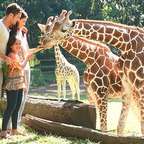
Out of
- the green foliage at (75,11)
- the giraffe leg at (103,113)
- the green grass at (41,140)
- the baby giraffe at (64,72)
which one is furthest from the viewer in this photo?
the green foliage at (75,11)

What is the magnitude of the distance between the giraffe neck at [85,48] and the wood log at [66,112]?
76 cm

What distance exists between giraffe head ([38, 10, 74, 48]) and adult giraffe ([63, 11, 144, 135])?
8 centimetres

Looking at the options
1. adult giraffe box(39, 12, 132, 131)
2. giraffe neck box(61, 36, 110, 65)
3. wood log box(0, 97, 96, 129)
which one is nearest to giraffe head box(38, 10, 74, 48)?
adult giraffe box(39, 12, 132, 131)

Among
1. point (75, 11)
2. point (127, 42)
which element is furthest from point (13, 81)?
point (75, 11)

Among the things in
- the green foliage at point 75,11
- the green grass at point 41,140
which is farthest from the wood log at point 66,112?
the green foliage at point 75,11

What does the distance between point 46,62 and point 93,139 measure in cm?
1856

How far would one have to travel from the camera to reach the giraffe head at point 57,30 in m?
7.82

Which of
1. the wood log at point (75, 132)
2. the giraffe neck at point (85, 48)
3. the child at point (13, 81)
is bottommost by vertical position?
the wood log at point (75, 132)

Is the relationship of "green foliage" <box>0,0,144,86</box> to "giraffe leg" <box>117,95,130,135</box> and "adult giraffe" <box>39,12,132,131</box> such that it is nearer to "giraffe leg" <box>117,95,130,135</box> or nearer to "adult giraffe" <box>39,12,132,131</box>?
"adult giraffe" <box>39,12,132,131</box>

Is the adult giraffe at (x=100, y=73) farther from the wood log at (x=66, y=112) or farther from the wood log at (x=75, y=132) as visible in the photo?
the wood log at (x=75, y=132)

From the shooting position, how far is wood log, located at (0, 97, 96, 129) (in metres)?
8.27

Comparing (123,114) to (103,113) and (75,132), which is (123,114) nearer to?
(103,113)

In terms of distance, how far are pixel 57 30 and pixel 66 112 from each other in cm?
145

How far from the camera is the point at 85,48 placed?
860 cm
